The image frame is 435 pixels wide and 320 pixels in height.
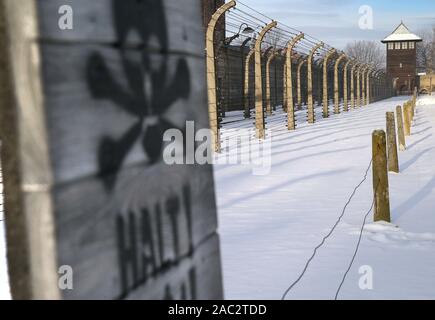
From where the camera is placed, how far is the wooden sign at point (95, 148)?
3.09 feet

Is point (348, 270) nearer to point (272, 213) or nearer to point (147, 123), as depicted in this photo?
Result: point (272, 213)

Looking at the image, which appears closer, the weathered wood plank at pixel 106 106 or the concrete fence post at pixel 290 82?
the weathered wood plank at pixel 106 106

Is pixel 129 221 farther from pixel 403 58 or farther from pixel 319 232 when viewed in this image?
pixel 403 58

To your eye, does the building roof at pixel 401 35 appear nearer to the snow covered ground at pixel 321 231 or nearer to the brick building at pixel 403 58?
the brick building at pixel 403 58

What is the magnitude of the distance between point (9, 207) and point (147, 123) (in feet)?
1.36

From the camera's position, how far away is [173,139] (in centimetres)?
141

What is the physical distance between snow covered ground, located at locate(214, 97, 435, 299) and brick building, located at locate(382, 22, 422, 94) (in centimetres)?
6803

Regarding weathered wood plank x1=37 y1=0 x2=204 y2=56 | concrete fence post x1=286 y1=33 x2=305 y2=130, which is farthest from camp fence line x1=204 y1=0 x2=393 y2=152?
weathered wood plank x1=37 y1=0 x2=204 y2=56

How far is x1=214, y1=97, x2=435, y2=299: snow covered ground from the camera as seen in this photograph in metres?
3.44

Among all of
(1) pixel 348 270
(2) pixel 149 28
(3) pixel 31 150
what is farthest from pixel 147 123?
(1) pixel 348 270

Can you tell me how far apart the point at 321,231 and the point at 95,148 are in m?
4.02

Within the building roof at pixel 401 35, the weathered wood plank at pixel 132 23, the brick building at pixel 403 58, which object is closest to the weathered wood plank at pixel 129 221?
the weathered wood plank at pixel 132 23

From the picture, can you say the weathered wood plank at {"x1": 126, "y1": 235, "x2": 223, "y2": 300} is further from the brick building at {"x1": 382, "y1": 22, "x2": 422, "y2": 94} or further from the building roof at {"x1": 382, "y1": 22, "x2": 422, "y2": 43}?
the building roof at {"x1": 382, "y1": 22, "x2": 422, "y2": 43}

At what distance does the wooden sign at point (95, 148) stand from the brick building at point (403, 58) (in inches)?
3002
